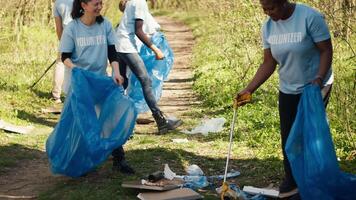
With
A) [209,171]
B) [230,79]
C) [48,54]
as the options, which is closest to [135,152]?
[209,171]

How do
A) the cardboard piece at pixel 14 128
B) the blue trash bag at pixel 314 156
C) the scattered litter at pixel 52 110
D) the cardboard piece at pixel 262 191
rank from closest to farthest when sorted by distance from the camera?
1. the blue trash bag at pixel 314 156
2. the cardboard piece at pixel 262 191
3. the cardboard piece at pixel 14 128
4. the scattered litter at pixel 52 110

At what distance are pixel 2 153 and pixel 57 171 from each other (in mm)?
1388

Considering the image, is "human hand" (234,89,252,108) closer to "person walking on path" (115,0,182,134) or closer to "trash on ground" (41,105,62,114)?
"person walking on path" (115,0,182,134)

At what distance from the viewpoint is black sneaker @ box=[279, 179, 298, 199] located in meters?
4.23

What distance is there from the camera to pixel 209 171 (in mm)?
5297

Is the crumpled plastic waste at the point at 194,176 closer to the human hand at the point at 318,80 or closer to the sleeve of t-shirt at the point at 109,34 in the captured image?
the sleeve of t-shirt at the point at 109,34

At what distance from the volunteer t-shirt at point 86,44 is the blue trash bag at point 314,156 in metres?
1.93

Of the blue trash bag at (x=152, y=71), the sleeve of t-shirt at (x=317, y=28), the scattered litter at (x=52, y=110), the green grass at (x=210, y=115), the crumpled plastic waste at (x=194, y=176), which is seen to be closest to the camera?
the sleeve of t-shirt at (x=317, y=28)

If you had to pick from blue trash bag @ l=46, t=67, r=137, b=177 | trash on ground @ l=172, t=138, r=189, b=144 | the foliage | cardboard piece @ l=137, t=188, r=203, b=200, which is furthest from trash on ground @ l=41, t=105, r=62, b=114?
cardboard piece @ l=137, t=188, r=203, b=200

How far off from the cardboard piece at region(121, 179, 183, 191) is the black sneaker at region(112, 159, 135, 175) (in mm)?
495

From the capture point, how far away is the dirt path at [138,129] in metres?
5.01

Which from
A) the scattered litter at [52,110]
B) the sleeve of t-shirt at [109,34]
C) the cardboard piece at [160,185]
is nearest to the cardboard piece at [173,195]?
the cardboard piece at [160,185]

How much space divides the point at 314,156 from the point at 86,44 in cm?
223

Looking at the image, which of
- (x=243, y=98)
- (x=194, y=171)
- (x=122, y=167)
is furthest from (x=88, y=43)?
(x=243, y=98)
